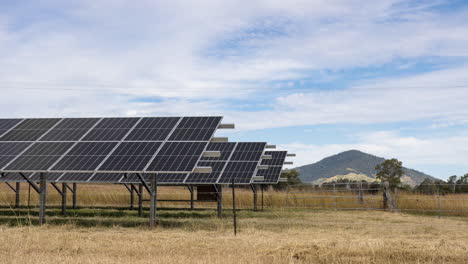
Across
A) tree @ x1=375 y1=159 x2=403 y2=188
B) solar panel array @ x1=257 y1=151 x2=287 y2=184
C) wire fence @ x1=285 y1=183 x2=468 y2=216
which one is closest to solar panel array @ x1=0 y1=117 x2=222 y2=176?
solar panel array @ x1=257 y1=151 x2=287 y2=184

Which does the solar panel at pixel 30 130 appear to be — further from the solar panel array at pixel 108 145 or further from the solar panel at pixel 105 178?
the solar panel at pixel 105 178

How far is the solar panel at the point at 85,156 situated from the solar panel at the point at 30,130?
334 centimetres

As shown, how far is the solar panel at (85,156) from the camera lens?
2172 cm

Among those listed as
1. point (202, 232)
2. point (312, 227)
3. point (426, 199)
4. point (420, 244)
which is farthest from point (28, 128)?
point (426, 199)

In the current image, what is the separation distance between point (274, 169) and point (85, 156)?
57.3ft

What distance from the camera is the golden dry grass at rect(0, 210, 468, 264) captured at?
45.0ft

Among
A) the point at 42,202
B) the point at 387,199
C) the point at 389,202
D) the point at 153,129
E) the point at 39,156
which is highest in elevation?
the point at 153,129

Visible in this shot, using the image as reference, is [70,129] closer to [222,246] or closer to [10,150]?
[10,150]

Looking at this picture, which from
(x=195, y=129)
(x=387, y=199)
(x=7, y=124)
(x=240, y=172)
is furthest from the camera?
(x=387, y=199)

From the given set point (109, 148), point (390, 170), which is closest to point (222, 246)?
point (109, 148)

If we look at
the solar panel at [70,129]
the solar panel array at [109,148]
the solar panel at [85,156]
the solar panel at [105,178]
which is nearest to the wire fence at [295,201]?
the solar panel at [105,178]

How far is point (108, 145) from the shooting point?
930 inches

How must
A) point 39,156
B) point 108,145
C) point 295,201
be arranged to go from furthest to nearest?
point 295,201 → point 108,145 → point 39,156

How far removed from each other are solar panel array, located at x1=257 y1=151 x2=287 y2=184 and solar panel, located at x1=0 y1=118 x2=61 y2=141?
13.7 m
